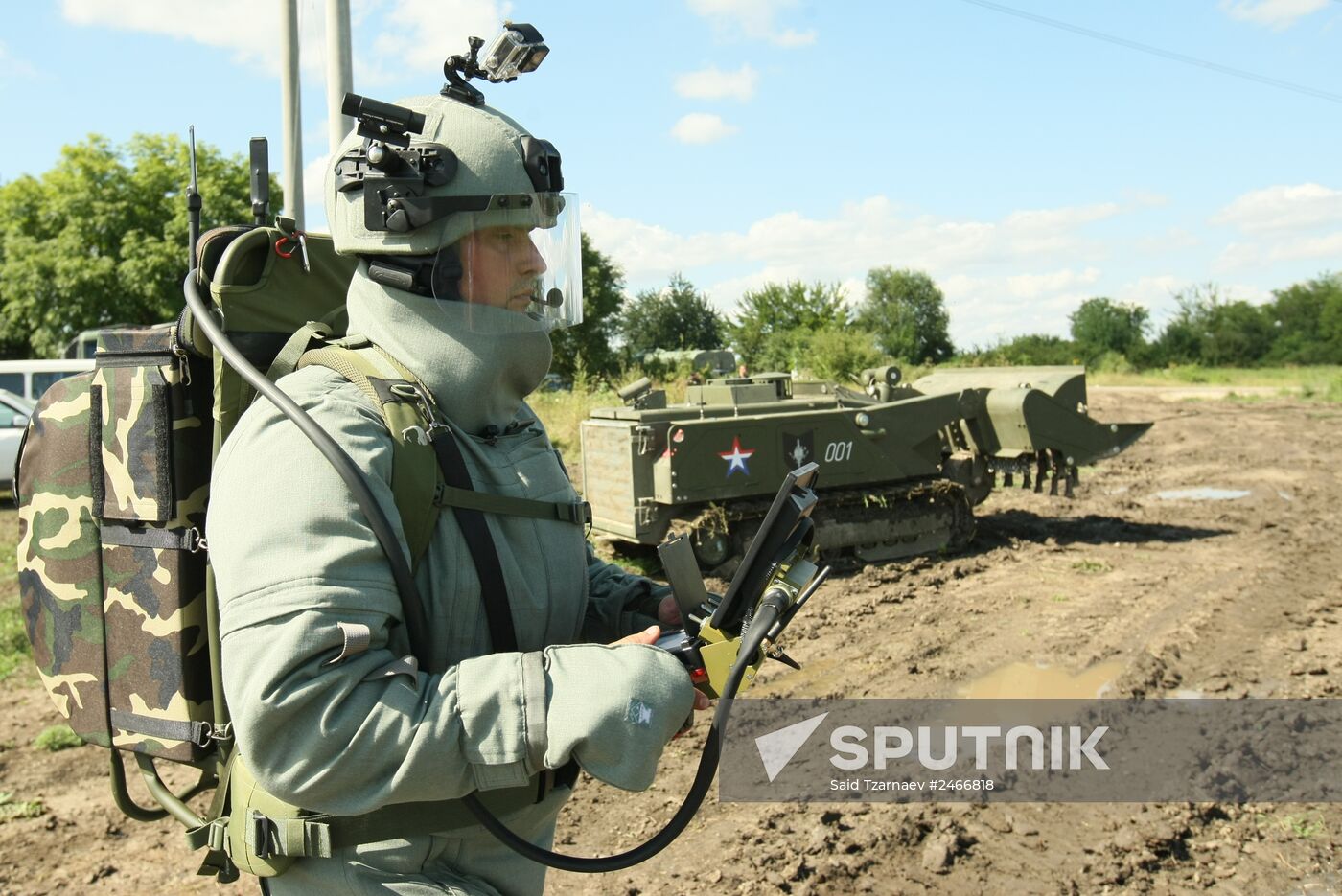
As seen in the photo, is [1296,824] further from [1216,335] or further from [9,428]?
[1216,335]

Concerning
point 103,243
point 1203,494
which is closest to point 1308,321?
point 1203,494

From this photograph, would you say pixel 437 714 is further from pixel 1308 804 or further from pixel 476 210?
pixel 1308 804

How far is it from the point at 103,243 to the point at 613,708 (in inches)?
1010

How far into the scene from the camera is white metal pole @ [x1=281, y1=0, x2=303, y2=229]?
5977mm

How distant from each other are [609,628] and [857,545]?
8417mm

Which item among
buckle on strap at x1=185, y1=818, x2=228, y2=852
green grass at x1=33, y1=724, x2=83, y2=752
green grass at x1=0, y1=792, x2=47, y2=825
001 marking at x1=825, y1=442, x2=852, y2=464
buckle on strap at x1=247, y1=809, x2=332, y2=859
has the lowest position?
green grass at x1=0, y1=792, x2=47, y2=825

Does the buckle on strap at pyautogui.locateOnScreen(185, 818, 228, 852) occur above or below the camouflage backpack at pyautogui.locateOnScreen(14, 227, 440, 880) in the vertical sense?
below

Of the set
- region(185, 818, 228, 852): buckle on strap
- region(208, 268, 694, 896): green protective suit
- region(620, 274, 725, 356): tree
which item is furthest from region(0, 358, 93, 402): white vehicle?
region(620, 274, 725, 356): tree

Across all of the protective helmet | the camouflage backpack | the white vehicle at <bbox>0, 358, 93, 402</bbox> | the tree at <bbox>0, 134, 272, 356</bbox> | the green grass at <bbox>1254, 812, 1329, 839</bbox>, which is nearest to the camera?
the protective helmet

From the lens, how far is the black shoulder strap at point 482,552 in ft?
5.65

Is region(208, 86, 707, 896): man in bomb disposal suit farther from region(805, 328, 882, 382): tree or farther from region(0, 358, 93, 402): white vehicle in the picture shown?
region(805, 328, 882, 382): tree

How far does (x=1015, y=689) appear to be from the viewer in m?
6.47

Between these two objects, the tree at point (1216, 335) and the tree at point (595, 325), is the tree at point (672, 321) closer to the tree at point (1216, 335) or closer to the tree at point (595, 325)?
the tree at point (595, 325)

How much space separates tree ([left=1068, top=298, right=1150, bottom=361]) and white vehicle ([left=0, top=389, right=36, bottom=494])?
2035 inches
